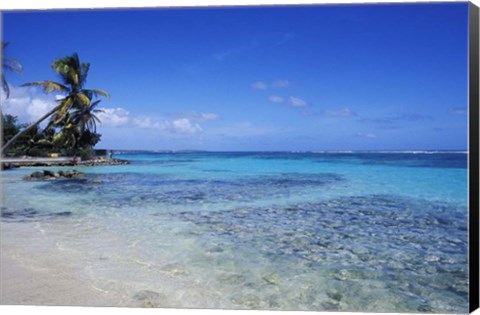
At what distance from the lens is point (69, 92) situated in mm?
6125

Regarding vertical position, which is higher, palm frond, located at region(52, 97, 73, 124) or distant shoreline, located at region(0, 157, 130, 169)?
palm frond, located at region(52, 97, 73, 124)

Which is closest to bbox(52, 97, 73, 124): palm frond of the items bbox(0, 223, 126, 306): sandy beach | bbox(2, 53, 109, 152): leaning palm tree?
bbox(2, 53, 109, 152): leaning palm tree

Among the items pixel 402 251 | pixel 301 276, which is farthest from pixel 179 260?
pixel 402 251

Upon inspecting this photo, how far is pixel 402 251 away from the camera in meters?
3.03

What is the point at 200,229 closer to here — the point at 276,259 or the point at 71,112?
the point at 276,259

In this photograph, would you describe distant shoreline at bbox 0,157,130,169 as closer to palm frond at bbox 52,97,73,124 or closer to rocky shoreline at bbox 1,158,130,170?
rocky shoreline at bbox 1,158,130,170

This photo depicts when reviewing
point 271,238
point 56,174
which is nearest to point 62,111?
point 56,174

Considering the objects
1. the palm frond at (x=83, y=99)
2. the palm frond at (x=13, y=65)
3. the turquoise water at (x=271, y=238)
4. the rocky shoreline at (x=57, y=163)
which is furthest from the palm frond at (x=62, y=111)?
the palm frond at (x=13, y=65)

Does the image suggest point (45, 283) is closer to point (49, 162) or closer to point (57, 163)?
point (49, 162)

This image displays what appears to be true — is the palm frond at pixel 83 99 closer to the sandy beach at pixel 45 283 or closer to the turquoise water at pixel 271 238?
the turquoise water at pixel 271 238

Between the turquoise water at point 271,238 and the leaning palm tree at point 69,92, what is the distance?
3.39 ft

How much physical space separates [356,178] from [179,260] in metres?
4.71

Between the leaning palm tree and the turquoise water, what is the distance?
103 cm

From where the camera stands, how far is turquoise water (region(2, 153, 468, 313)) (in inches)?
94.4
